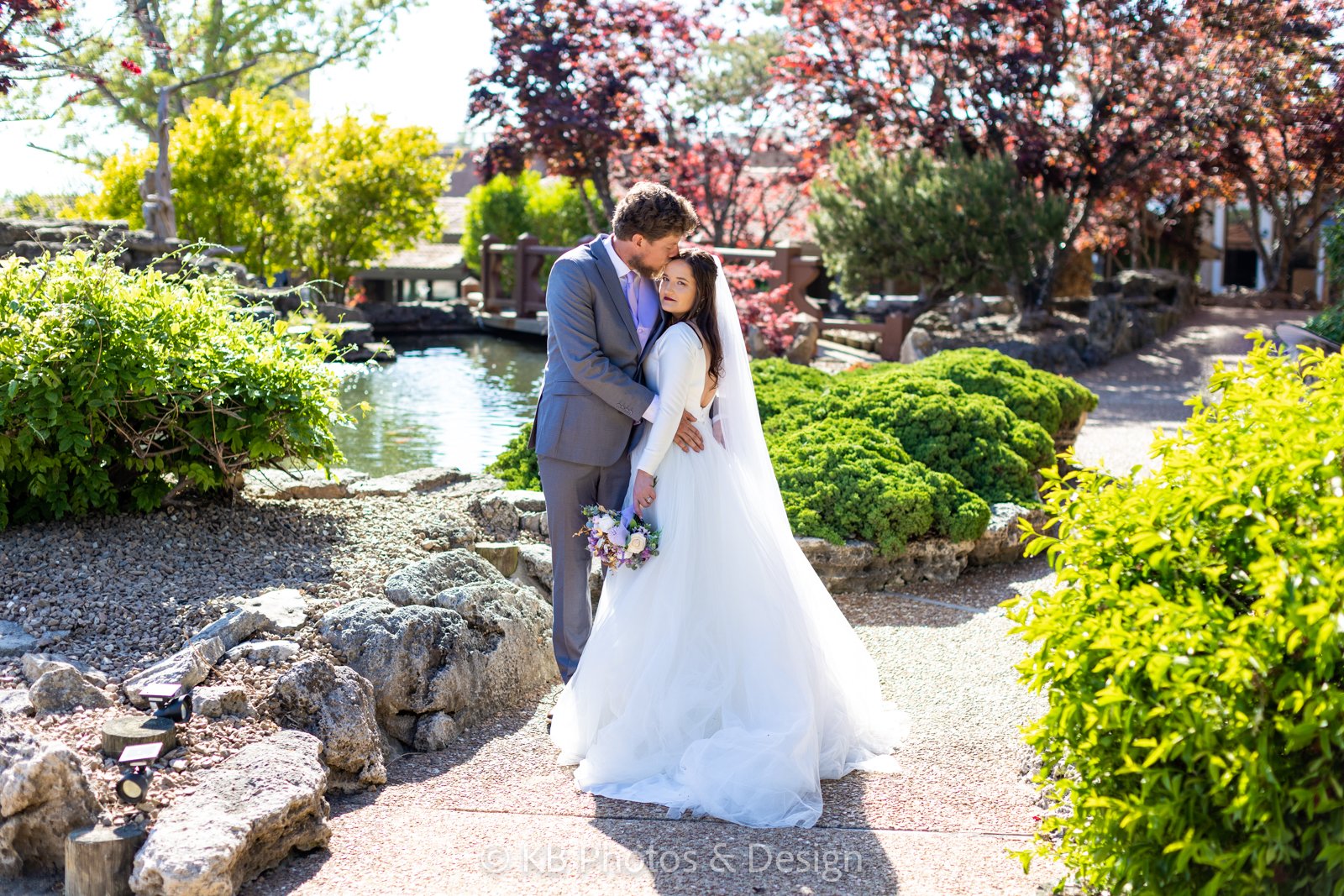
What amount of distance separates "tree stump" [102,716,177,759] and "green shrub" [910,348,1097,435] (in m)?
5.81

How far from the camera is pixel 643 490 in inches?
163

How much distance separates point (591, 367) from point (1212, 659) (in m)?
2.36

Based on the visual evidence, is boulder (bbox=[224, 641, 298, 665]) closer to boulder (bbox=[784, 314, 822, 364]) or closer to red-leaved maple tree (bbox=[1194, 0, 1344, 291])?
boulder (bbox=[784, 314, 822, 364])

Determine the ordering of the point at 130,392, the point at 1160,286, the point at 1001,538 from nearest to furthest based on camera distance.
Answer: the point at 130,392, the point at 1001,538, the point at 1160,286

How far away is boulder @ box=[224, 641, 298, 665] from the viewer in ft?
13.2

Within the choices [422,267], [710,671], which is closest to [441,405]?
[710,671]

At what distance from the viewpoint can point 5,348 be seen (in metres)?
4.85

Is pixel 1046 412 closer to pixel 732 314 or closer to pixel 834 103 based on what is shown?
pixel 732 314

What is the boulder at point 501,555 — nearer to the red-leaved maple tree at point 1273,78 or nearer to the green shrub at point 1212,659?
the green shrub at point 1212,659

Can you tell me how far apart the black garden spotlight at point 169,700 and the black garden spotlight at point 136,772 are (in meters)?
0.20

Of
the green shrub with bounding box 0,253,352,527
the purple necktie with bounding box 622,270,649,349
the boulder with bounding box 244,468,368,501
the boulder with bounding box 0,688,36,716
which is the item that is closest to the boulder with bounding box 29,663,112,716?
the boulder with bounding box 0,688,36,716

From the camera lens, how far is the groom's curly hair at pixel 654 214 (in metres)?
4.02

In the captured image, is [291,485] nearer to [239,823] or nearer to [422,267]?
[239,823]

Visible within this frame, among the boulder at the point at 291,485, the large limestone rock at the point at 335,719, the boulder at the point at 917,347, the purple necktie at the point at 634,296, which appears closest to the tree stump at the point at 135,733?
the large limestone rock at the point at 335,719
